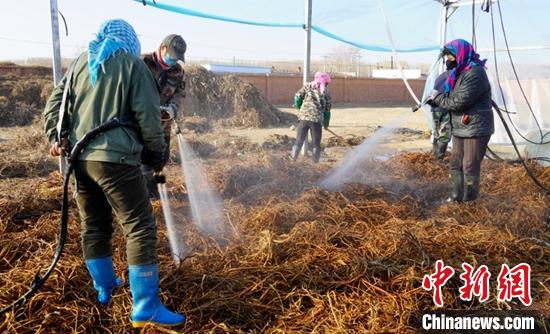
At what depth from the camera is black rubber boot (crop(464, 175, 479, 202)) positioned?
193 inches

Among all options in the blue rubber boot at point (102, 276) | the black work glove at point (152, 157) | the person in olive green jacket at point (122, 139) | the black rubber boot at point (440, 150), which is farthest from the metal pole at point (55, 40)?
the black rubber boot at point (440, 150)

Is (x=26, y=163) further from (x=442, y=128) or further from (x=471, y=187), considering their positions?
(x=442, y=128)

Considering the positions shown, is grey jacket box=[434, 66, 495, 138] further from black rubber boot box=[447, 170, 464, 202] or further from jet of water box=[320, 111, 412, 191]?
jet of water box=[320, 111, 412, 191]

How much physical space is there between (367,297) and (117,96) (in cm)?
203

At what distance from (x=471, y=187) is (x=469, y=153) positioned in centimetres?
44

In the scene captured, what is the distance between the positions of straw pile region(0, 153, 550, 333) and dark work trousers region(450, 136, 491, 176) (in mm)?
452

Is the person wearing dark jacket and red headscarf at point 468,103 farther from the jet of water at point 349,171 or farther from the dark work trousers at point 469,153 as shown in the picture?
the jet of water at point 349,171

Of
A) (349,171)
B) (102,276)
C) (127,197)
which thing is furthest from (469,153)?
(102,276)

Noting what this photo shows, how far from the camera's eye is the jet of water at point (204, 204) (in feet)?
14.1

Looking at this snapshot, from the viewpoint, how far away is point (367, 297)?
2953 millimetres

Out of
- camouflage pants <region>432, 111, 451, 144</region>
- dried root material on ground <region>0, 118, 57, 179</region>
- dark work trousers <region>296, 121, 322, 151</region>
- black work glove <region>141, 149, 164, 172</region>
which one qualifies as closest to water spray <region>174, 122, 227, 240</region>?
black work glove <region>141, 149, 164, 172</region>

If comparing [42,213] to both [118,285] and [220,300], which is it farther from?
[220,300]

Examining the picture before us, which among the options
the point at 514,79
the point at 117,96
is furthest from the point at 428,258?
the point at 514,79

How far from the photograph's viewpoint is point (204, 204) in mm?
5043
